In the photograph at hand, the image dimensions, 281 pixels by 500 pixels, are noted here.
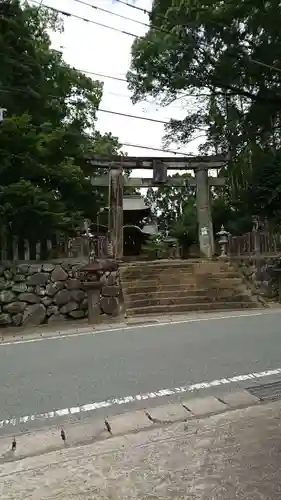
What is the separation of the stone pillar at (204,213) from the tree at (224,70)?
1359 mm

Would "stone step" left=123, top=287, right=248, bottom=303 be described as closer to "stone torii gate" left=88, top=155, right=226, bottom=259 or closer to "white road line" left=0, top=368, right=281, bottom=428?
"stone torii gate" left=88, top=155, right=226, bottom=259

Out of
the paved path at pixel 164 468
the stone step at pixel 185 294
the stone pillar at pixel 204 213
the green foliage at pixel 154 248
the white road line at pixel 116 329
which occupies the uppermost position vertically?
the stone pillar at pixel 204 213

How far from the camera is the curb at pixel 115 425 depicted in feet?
11.8

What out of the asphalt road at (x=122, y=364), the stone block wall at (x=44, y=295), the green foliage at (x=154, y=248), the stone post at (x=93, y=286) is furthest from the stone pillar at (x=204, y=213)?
the asphalt road at (x=122, y=364)

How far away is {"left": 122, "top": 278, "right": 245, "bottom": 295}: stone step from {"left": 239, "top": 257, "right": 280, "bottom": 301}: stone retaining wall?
2.61 feet

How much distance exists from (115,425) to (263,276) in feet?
35.9

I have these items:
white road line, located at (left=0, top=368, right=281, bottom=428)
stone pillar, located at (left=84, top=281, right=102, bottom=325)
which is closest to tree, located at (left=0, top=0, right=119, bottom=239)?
stone pillar, located at (left=84, top=281, right=102, bottom=325)

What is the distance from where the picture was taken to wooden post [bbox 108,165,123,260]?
53.5 feet

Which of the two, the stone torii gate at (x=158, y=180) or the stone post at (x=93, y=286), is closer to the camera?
the stone post at (x=93, y=286)

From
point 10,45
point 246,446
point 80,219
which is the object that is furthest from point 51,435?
point 10,45

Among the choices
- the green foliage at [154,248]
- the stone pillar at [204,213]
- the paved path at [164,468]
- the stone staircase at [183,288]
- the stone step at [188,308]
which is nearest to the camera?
the paved path at [164,468]

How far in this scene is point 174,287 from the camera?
42.6 ft

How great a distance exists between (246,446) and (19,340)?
6437mm

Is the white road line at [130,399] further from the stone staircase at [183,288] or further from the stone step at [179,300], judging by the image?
the stone step at [179,300]
